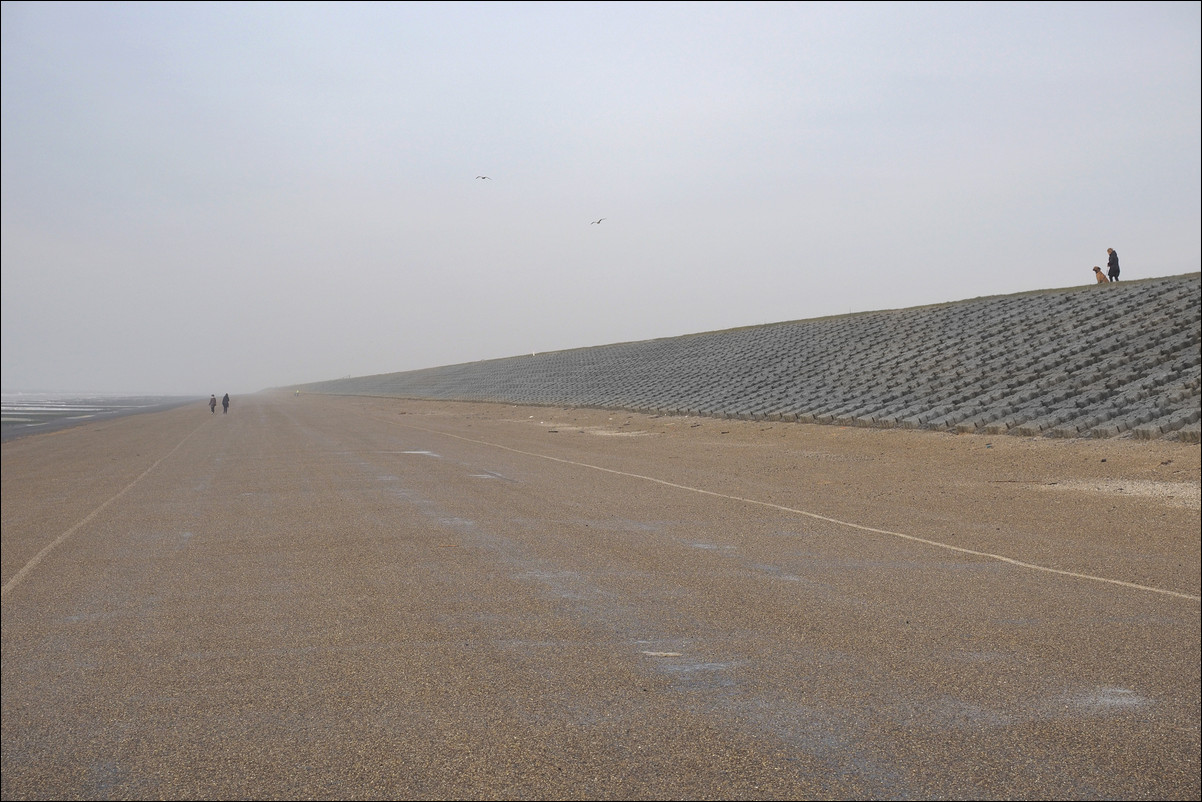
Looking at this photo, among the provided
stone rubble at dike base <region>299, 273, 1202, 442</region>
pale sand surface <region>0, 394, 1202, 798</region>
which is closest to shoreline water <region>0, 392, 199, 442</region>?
pale sand surface <region>0, 394, 1202, 798</region>

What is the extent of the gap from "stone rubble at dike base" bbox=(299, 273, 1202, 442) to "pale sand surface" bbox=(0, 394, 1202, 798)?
510 cm

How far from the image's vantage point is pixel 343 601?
713 cm

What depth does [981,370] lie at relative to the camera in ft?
79.7

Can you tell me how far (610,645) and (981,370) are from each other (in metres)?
21.7

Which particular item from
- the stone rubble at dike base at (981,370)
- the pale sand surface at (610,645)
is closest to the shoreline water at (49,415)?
the pale sand surface at (610,645)

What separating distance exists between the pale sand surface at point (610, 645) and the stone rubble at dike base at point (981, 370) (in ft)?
16.7

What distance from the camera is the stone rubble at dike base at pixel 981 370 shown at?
1803 centimetres

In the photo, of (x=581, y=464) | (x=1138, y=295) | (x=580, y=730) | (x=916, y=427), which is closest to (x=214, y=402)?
(x=581, y=464)

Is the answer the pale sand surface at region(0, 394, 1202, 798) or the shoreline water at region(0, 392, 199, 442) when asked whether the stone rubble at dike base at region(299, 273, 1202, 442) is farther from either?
the shoreline water at region(0, 392, 199, 442)

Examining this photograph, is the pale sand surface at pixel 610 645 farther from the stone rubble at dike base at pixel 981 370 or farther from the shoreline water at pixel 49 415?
the shoreline water at pixel 49 415

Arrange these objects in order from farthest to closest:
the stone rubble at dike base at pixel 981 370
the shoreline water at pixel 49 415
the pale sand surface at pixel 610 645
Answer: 1. the shoreline water at pixel 49 415
2. the stone rubble at dike base at pixel 981 370
3. the pale sand surface at pixel 610 645

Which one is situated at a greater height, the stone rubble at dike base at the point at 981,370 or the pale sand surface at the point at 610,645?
the stone rubble at dike base at the point at 981,370

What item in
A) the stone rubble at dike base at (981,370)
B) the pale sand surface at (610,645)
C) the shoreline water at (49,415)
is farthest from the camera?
the shoreline water at (49,415)

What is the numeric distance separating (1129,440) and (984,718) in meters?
13.9
